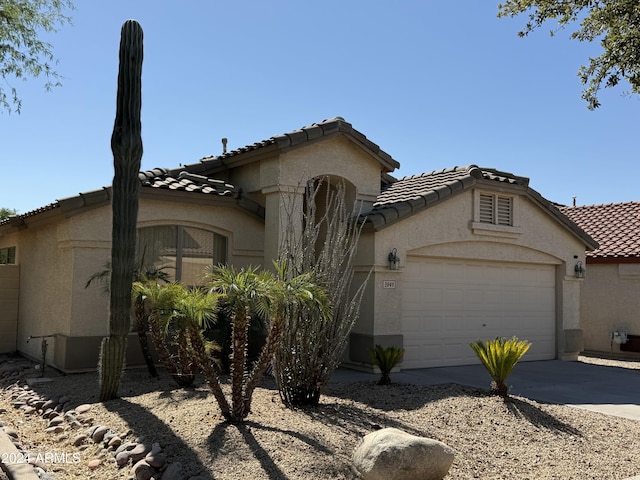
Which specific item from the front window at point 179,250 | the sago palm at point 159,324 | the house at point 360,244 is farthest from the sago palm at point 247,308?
the front window at point 179,250

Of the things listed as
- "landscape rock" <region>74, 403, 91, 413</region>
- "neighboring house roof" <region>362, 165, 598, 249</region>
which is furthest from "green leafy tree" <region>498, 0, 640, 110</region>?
"landscape rock" <region>74, 403, 91, 413</region>

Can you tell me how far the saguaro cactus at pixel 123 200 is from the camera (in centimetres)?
847

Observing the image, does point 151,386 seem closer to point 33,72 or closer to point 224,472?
point 224,472

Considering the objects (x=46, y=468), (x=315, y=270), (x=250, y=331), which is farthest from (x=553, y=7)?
(x=46, y=468)

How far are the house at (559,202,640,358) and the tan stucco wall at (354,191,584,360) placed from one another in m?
2.48

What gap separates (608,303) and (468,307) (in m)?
6.76

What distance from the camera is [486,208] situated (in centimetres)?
1447

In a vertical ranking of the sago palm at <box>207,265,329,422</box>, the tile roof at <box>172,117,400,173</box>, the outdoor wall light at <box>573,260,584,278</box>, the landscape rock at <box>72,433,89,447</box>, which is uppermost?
the tile roof at <box>172,117,400,173</box>

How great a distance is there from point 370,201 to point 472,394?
541 centimetres

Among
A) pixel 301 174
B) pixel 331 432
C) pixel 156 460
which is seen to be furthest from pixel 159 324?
pixel 301 174

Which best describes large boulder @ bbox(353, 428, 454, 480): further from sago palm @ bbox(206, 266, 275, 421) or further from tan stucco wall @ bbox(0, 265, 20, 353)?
tan stucco wall @ bbox(0, 265, 20, 353)

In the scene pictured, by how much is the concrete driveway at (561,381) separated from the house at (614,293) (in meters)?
3.56

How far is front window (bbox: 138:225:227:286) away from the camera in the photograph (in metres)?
12.0

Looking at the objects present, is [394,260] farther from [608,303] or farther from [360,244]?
[608,303]
